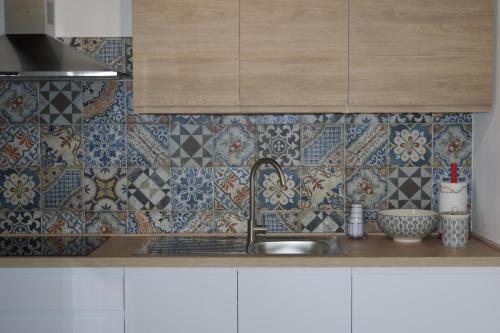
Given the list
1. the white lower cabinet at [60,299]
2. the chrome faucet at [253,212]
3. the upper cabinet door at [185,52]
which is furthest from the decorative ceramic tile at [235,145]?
the white lower cabinet at [60,299]

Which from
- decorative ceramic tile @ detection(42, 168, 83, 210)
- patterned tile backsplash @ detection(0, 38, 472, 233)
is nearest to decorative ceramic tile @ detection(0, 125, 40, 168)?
patterned tile backsplash @ detection(0, 38, 472, 233)

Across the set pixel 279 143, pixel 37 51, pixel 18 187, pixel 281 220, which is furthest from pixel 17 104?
pixel 281 220

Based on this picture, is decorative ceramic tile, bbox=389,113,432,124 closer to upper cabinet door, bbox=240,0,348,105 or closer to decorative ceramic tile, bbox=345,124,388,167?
decorative ceramic tile, bbox=345,124,388,167

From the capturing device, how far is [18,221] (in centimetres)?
308

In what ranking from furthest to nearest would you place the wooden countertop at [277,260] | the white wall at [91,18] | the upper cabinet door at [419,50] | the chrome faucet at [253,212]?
the white wall at [91,18], the chrome faucet at [253,212], the upper cabinet door at [419,50], the wooden countertop at [277,260]

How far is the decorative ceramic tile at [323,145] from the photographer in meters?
3.05

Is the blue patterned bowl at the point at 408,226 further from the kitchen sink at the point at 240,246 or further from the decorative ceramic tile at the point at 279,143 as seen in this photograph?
the decorative ceramic tile at the point at 279,143

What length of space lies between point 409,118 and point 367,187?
40cm

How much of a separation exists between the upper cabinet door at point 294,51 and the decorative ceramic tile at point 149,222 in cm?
81

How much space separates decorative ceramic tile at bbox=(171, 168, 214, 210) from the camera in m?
3.07

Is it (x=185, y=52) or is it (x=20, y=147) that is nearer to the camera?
(x=185, y=52)

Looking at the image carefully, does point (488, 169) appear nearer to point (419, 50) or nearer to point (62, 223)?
point (419, 50)

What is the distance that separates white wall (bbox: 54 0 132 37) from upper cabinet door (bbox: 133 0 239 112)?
39cm

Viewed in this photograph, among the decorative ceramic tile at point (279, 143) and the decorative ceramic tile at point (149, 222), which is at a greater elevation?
the decorative ceramic tile at point (279, 143)
